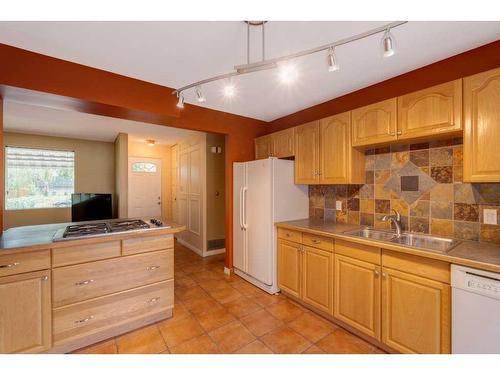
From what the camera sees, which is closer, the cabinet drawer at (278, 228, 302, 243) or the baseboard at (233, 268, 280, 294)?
the cabinet drawer at (278, 228, 302, 243)

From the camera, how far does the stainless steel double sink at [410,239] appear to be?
181cm

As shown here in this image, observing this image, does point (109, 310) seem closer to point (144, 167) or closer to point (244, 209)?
point (244, 209)

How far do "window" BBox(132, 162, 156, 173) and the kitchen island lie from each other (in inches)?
133

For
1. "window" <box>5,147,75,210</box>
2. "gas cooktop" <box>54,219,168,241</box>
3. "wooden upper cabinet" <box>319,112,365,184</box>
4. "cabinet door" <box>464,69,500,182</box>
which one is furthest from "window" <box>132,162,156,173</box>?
"cabinet door" <box>464,69,500,182</box>

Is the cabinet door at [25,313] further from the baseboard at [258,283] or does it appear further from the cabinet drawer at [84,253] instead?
the baseboard at [258,283]

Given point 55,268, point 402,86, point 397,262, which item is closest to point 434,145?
point 402,86

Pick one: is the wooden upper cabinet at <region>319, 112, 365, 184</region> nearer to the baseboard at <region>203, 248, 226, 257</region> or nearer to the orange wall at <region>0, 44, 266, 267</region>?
the orange wall at <region>0, 44, 266, 267</region>

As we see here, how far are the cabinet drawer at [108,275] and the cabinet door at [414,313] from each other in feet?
6.44

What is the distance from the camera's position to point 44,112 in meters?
3.20

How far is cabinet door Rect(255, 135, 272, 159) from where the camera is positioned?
129 inches

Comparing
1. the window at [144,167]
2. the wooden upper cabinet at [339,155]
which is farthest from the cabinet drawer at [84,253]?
the window at [144,167]

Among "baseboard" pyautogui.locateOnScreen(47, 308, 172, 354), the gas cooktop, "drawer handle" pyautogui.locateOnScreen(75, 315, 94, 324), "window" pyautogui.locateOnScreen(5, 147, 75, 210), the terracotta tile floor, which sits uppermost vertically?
"window" pyautogui.locateOnScreen(5, 147, 75, 210)

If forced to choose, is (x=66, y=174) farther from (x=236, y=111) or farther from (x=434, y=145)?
(x=434, y=145)
